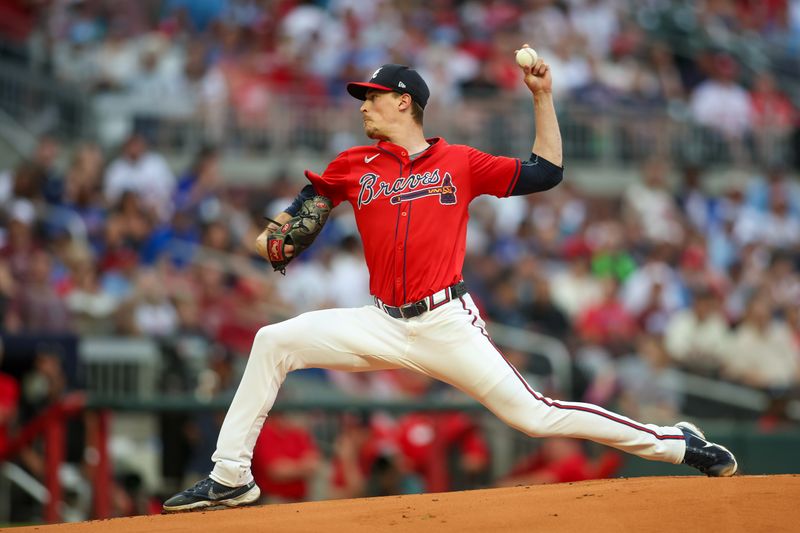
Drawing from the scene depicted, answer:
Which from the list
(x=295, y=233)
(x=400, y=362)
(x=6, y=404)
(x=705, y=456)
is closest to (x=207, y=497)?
(x=400, y=362)

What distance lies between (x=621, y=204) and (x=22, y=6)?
7.70m

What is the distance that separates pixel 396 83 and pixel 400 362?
1282 mm

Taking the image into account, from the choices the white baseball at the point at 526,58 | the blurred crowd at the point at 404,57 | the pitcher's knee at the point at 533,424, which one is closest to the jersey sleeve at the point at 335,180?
the white baseball at the point at 526,58

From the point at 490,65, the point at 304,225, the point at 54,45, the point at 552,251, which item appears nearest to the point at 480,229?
the point at 552,251

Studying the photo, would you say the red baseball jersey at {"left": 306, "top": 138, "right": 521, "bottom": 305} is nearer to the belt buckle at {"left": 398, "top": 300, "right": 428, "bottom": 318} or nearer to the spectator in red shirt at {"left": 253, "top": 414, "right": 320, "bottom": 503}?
the belt buckle at {"left": 398, "top": 300, "right": 428, "bottom": 318}

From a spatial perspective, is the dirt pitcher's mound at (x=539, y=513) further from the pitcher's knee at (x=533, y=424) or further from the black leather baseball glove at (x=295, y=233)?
the black leather baseball glove at (x=295, y=233)

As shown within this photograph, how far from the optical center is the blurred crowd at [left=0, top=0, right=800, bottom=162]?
14.2 m

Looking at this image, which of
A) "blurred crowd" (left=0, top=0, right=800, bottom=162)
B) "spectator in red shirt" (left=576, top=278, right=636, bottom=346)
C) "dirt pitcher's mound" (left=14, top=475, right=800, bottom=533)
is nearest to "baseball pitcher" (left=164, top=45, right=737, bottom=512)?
"dirt pitcher's mound" (left=14, top=475, right=800, bottom=533)

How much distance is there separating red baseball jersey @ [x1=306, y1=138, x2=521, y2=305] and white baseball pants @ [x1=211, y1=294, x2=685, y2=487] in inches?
6.5

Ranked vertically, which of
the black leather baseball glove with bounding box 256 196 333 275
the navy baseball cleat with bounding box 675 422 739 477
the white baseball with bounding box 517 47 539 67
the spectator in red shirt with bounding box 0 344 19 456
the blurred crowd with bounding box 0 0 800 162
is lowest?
the spectator in red shirt with bounding box 0 344 19 456

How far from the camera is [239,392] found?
5.75m

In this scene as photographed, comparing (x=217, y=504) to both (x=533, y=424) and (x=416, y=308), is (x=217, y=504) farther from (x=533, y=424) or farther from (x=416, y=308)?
(x=533, y=424)

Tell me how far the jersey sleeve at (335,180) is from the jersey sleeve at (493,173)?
580mm

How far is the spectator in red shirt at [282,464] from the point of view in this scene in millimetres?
9406
